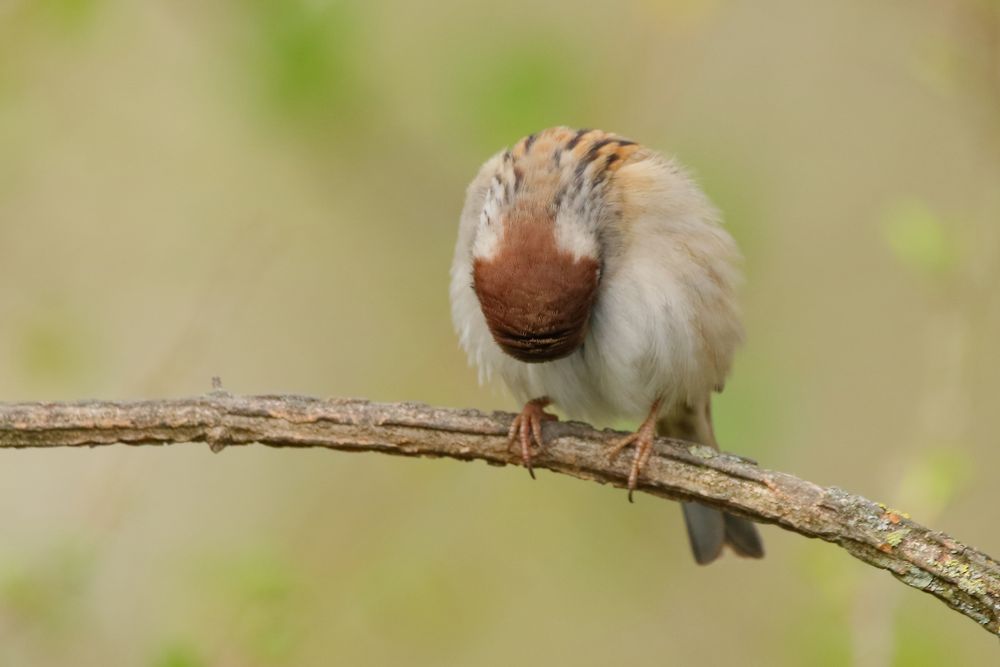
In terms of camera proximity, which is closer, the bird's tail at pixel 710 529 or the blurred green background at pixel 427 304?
the blurred green background at pixel 427 304

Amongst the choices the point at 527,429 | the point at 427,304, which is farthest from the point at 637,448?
the point at 427,304

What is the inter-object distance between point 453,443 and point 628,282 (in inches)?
29.5

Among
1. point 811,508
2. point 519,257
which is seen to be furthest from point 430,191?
point 811,508

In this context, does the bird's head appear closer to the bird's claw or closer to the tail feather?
the bird's claw

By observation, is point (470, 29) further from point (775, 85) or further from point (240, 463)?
point (240, 463)

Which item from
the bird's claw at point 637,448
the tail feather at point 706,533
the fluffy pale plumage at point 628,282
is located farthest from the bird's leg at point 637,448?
the tail feather at point 706,533

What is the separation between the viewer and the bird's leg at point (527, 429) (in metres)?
3.88

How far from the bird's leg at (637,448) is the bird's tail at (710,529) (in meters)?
0.71

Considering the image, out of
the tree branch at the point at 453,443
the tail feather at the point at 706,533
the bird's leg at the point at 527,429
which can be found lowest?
the tree branch at the point at 453,443

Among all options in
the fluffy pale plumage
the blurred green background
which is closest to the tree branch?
the fluffy pale plumage

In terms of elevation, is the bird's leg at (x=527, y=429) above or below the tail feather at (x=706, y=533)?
below

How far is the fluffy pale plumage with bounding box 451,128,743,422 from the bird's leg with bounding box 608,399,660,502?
22 cm

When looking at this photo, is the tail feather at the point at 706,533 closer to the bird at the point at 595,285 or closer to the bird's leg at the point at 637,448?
the bird at the point at 595,285

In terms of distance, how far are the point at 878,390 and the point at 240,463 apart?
3.43 metres
